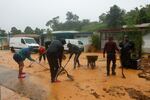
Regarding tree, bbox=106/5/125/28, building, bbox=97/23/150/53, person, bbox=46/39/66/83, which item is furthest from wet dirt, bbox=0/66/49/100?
tree, bbox=106/5/125/28

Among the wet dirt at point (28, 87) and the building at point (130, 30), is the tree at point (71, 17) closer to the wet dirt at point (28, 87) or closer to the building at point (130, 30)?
the building at point (130, 30)

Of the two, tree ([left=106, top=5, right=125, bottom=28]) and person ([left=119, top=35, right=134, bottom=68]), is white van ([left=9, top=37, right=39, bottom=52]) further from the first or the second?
person ([left=119, top=35, right=134, bottom=68])

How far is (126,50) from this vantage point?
16.6 metres

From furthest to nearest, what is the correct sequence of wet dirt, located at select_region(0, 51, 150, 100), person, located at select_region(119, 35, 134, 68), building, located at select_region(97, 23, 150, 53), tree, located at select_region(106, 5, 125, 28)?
tree, located at select_region(106, 5, 125, 28)
building, located at select_region(97, 23, 150, 53)
person, located at select_region(119, 35, 134, 68)
wet dirt, located at select_region(0, 51, 150, 100)

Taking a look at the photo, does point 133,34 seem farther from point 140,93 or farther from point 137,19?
point 140,93

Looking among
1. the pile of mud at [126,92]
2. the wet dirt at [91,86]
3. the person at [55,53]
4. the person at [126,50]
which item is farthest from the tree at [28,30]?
the pile of mud at [126,92]

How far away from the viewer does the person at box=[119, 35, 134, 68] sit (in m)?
16.5

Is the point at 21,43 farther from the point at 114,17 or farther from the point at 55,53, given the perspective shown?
the point at 55,53

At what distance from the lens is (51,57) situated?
474 inches

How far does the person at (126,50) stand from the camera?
16.5m

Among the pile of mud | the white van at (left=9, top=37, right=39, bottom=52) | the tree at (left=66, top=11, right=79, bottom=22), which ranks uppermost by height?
the tree at (left=66, top=11, right=79, bottom=22)

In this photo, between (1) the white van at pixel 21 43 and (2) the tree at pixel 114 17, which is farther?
(2) the tree at pixel 114 17

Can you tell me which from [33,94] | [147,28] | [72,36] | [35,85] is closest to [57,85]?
[35,85]

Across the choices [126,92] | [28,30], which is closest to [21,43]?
[126,92]
